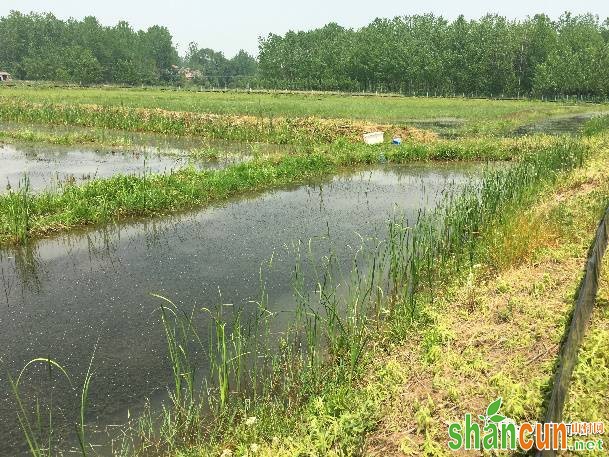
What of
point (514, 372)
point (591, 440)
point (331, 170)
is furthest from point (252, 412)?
point (331, 170)

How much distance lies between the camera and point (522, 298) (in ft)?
20.5

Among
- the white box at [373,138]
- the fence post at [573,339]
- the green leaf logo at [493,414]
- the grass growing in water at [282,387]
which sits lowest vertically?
the grass growing in water at [282,387]

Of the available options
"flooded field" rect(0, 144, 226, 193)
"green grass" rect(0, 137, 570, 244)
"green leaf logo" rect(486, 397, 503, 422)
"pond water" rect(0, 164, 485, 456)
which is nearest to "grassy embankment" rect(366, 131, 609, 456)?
"green leaf logo" rect(486, 397, 503, 422)

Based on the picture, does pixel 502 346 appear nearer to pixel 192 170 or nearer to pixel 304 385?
pixel 304 385

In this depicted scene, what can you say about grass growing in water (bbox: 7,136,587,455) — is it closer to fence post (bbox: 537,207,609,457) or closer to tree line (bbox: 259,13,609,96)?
fence post (bbox: 537,207,609,457)

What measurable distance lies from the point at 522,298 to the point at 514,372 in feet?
5.76

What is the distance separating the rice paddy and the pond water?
2.0 inches

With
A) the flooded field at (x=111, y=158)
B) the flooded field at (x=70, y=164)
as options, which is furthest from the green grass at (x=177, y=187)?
the flooded field at (x=70, y=164)

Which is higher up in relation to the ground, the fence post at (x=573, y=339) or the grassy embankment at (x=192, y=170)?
the grassy embankment at (x=192, y=170)

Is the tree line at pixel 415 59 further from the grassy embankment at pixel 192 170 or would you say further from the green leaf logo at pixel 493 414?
the green leaf logo at pixel 493 414

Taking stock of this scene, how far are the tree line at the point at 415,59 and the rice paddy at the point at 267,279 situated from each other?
53.5m

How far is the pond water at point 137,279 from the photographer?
17.5ft

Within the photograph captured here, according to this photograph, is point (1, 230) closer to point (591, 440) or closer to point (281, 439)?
point (281, 439)

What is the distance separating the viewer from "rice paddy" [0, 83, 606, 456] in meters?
A: 4.57
